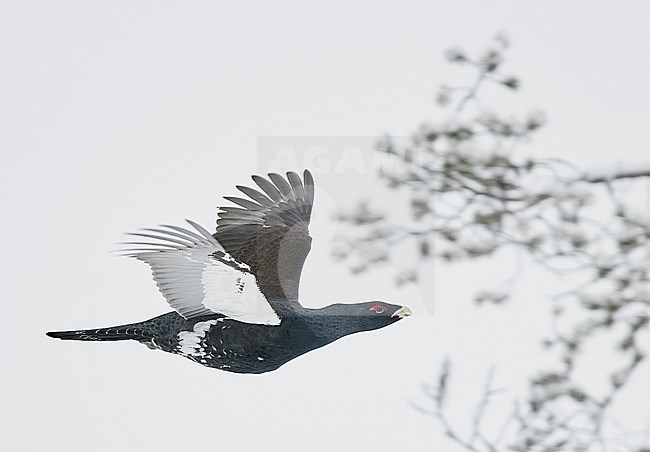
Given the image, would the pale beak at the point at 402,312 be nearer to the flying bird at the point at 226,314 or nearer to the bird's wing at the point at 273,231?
the flying bird at the point at 226,314

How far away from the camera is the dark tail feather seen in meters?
3.53

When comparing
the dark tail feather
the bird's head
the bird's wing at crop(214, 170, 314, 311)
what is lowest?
the dark tail feather

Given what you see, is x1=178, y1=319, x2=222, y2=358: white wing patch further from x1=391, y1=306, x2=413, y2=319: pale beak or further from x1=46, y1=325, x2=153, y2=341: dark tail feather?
x1=391, y1=306, x2=413, y2=319: pale beak

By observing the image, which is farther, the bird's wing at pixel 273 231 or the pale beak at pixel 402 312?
the bird's wing at pixel 273 231

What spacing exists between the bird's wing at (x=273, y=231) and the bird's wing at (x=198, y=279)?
125 millimetres

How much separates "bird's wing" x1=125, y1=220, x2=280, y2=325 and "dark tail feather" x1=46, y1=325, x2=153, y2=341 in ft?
0.84

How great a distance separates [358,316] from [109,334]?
1.01 metres

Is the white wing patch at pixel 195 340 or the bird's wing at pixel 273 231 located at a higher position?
the bird's wing at pixel 273 231

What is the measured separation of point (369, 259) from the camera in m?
2.41

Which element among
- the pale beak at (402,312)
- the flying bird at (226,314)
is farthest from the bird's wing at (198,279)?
the pale beak at (402,312)

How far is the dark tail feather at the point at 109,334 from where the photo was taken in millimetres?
3529

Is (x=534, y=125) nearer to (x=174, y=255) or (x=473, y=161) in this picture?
(x=473, y=161)

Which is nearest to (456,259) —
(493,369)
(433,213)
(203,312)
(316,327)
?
(433,213)

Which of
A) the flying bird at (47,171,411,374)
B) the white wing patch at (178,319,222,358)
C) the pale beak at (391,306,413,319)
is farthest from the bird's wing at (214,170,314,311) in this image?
the pale beak at (391,306,413,319)
